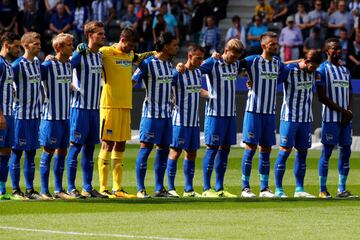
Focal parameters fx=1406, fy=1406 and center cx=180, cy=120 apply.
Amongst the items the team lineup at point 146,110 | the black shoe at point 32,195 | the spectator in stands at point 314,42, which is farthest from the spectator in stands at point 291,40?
the black shoe at point 32,195

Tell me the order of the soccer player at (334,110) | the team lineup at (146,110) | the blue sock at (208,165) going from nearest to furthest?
the team lineup at (146,110)
the soccer player at (334,110)
the blue sock at (208,165)

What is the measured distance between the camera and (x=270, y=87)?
19.7m

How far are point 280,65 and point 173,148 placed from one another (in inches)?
74.9

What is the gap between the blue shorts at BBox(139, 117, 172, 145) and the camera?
62.8ft

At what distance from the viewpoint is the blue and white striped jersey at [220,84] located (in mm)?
19625

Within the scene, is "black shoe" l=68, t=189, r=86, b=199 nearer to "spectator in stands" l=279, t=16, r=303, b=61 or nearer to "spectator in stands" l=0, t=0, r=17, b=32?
"spectator in stands" l=279, t=16, r=303, b=61

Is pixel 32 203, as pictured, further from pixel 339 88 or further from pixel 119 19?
pixel 119 19

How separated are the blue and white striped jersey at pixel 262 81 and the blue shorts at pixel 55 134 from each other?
107 inches

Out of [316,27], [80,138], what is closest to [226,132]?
[80,138]

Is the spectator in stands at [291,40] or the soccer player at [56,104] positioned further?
the spectator in stands at [291,40]

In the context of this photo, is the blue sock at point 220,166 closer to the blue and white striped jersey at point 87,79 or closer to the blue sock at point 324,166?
the blue sock at point 324,166

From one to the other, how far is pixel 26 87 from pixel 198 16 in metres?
A: 18.0

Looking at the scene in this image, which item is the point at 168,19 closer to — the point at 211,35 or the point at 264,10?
the point at 211,35

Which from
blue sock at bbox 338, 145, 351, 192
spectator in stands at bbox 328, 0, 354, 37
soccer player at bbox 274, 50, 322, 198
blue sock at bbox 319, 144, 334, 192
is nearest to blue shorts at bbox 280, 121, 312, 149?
soccer player at bbox 274, 50, 322, 198
